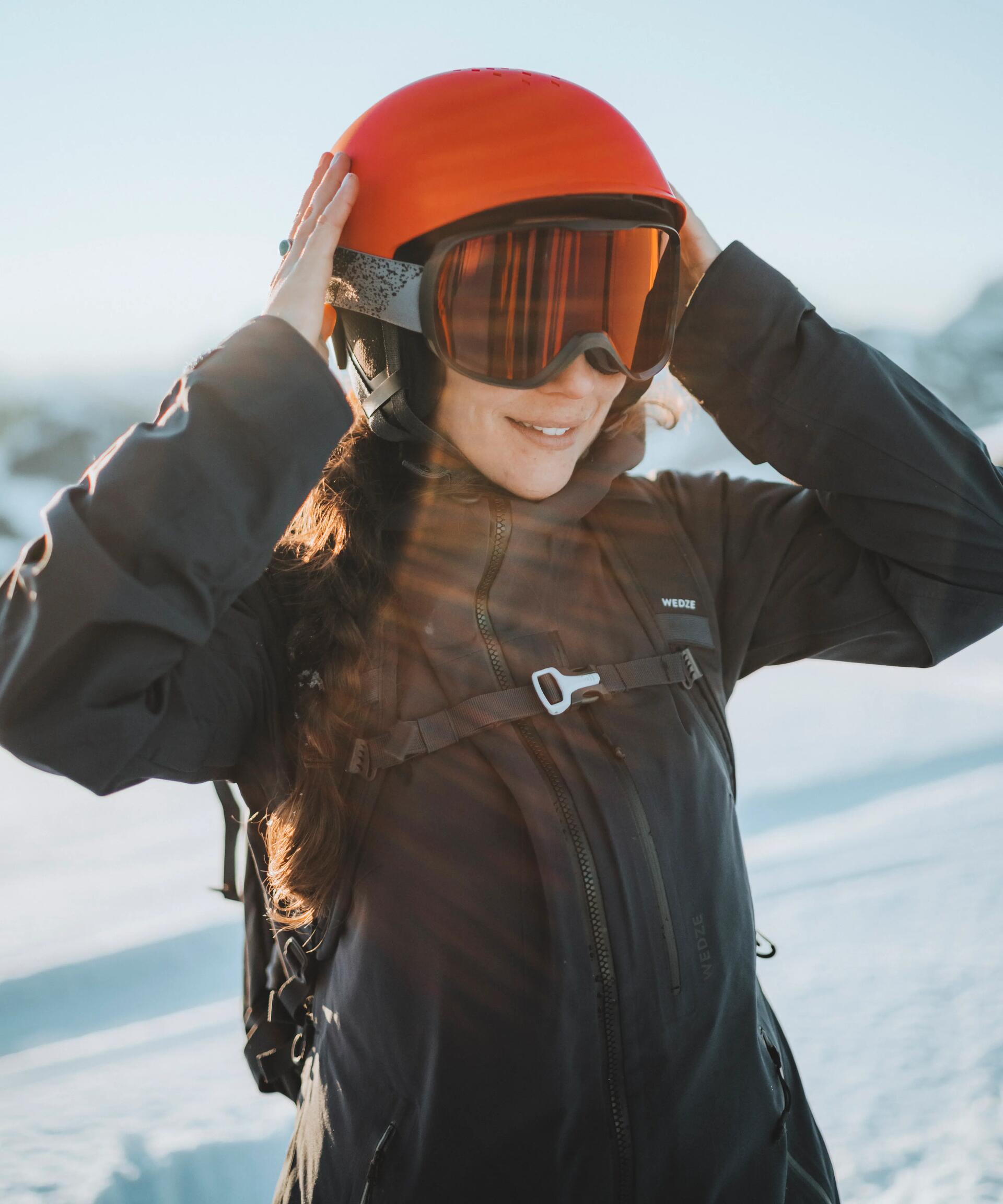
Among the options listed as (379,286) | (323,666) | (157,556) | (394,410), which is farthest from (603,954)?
(379,286)

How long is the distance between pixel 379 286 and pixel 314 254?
136 mm

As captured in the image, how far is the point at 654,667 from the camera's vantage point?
4.14ft

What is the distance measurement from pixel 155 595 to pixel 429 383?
0.54 m

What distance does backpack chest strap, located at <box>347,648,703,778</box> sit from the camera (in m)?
1.16

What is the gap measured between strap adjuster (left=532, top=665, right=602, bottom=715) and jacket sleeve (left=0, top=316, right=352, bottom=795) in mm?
369

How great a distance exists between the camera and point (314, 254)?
1218mm

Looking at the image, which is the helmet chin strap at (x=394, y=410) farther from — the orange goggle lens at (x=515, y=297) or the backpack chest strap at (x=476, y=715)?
the backpack chest strap at (x=476, y=715)

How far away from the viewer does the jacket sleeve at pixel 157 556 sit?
0.96 metres

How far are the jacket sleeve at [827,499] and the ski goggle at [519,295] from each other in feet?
0.61

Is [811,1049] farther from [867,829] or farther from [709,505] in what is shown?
[709,505]

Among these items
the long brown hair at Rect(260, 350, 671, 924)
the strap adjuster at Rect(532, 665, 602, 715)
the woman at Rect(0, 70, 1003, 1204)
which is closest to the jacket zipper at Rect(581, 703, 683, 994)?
the woman at Rect(0, 70, 1003, 1204)

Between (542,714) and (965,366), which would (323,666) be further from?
(965,366)

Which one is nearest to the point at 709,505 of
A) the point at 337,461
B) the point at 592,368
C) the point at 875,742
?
the point at 592,368

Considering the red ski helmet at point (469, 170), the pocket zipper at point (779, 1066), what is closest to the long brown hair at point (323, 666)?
the red ski helmet at point (469, 170)
